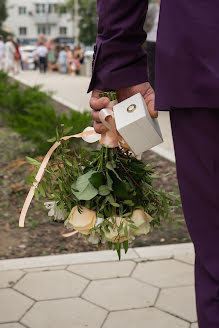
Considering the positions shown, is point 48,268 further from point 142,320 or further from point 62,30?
point 62,30

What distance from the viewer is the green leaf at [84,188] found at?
1867mm

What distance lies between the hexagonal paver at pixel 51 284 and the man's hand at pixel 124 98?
136 cm

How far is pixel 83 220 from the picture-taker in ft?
6.12

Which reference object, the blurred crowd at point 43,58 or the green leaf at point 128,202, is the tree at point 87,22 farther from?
the green leaf at point 128,202

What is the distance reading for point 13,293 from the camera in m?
2.92

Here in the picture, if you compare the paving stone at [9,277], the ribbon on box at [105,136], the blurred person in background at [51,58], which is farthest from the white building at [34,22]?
the ribbon on box at [105,136]

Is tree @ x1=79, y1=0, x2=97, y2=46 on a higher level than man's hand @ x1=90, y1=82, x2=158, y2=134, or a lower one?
lower

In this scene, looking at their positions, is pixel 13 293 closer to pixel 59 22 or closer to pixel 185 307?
pixel 185 307

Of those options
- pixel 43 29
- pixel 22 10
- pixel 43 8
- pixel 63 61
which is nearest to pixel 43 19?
pixel 43 29

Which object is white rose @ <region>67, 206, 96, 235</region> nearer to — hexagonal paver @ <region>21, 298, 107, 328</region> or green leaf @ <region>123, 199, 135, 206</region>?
green leaf @ <region>123, 199, 135, 206</region>

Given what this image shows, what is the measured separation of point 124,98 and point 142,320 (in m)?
1.27

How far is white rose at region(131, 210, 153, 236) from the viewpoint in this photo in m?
1.88

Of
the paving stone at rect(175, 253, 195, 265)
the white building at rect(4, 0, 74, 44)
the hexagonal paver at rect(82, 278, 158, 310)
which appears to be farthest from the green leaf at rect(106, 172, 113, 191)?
the white building at rect(4, 0, 74, 44)

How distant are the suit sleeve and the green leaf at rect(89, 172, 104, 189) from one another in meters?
0.29
